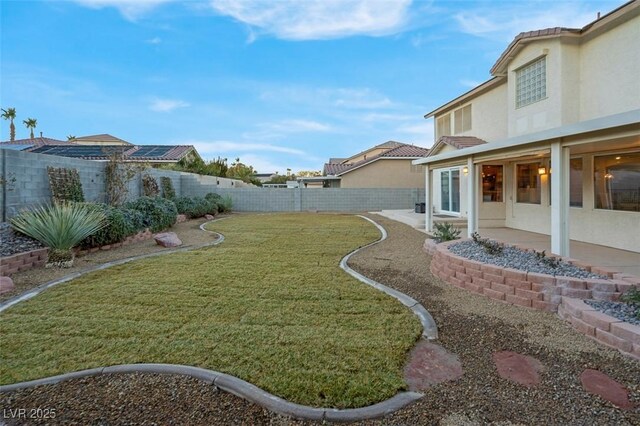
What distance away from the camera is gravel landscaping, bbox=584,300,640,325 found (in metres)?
3.91

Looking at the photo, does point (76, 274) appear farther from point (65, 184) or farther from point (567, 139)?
point (567, 139)

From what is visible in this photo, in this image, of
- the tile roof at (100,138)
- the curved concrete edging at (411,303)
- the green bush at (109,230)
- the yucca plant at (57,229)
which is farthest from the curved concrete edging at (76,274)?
the tile roof at (100,138)

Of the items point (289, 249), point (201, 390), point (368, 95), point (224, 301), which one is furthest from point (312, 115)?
point (201, 390)

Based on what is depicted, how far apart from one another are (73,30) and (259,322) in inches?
503

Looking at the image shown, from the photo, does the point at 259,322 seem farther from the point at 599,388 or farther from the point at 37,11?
the point at 37,11

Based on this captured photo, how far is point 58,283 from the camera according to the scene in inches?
238

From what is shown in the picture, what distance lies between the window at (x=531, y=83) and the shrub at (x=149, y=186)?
1609 centimetres

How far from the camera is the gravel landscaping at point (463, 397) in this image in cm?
259

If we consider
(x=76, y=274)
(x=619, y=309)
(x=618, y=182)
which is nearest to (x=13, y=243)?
(x=76, y=274)

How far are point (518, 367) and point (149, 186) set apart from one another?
1727 centimetres

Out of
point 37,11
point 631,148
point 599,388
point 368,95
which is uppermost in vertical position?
point 368,95

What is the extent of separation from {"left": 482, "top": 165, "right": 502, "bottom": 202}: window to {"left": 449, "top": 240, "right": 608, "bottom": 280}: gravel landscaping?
21.2 ft

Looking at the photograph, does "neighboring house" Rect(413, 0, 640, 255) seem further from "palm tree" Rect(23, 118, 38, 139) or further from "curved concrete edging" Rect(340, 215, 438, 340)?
"palm tree" Rect(23, 118, 38, 139)

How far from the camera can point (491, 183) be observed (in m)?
13.0
